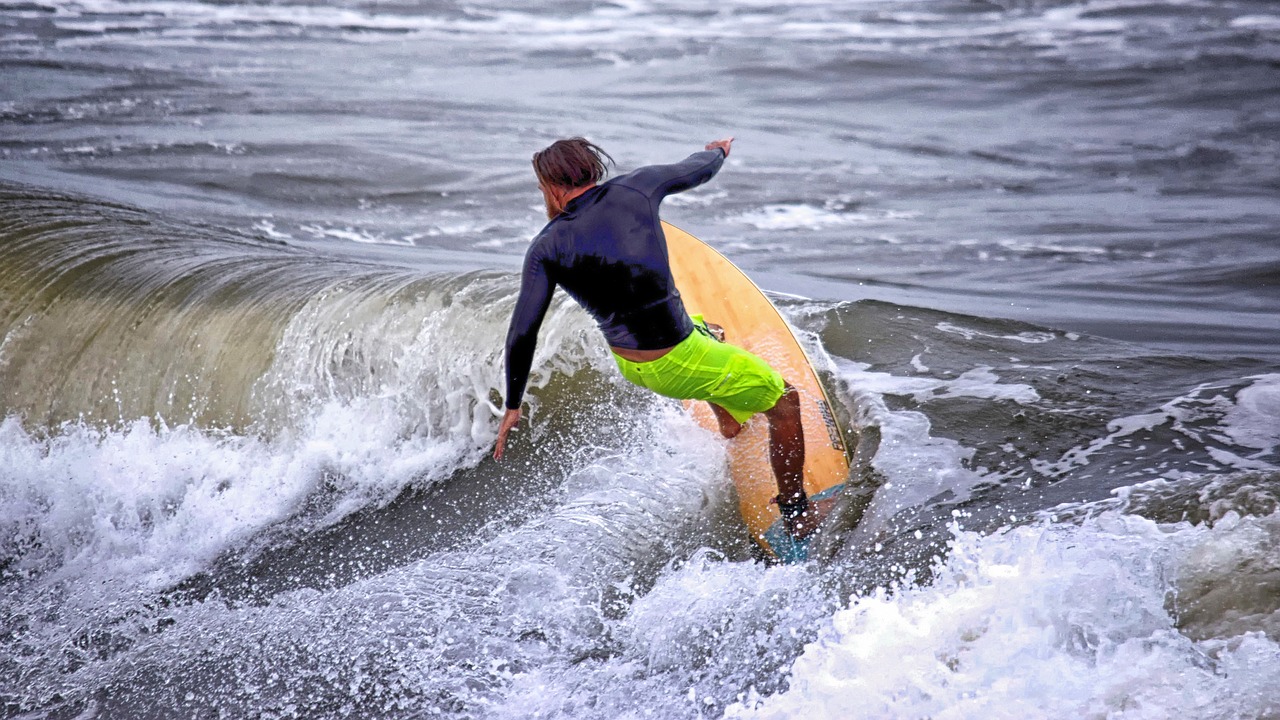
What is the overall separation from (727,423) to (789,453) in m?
0.31

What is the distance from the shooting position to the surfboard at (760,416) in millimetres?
4113

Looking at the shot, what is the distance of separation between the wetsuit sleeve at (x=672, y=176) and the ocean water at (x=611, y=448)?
49.0 inches

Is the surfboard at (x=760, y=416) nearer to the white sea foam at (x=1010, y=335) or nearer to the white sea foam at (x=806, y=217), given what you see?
the white sea foam at (x=1010, y=335)

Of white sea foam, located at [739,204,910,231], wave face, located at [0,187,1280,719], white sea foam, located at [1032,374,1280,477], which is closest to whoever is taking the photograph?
wave face, located at [0,187,1280,719]

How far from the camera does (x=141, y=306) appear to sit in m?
6.52

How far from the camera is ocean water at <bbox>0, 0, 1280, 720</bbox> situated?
9.62ft

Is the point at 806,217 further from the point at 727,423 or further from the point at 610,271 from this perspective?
the point at 610,271

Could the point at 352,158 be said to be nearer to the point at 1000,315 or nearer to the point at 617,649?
the point at 1000,315

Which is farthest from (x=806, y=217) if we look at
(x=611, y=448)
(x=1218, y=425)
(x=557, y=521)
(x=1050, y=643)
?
(x=1050, y=643)

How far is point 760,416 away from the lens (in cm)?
425

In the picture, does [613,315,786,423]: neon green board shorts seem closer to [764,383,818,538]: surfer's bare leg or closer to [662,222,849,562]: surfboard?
[764,383,818,538]: surfer's bare leg

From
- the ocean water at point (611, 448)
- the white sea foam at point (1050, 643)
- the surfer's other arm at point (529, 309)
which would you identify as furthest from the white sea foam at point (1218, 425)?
the surfer's other arm at point (529, 309)

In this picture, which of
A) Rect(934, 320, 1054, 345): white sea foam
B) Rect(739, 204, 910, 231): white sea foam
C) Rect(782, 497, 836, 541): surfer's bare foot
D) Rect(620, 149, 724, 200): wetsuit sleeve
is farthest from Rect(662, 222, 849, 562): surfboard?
Rect(739, 204, 910, 231): white sea foam

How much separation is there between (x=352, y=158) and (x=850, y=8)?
13.5m
